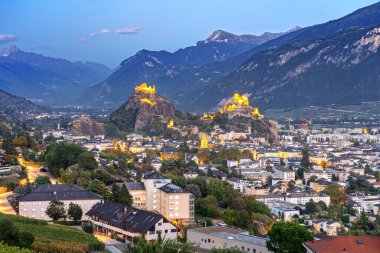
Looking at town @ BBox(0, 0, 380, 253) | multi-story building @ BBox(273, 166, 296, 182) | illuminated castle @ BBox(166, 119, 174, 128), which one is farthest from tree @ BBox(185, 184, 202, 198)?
illuminated castle @ BBox(166, 119, 174, 128)

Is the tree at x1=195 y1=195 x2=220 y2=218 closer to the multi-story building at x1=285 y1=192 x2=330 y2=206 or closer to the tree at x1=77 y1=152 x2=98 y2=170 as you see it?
the tree at x1=77 y1=152 x2=98 y2=170

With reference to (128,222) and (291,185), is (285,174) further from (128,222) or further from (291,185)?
(128,222)

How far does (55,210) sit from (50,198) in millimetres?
1646

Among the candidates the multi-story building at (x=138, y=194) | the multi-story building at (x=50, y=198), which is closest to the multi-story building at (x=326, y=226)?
the multi-story building at (x=138, y=194)

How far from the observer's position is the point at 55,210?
3931 centimetres

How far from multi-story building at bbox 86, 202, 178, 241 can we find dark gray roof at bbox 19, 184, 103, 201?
1.73 m

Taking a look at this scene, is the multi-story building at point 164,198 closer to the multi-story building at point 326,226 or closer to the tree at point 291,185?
the multi-story building at point 326,226

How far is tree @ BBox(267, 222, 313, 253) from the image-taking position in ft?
94.5

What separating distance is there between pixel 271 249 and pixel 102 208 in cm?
1323

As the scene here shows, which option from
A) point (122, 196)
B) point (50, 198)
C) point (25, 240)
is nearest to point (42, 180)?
point (50, 198)

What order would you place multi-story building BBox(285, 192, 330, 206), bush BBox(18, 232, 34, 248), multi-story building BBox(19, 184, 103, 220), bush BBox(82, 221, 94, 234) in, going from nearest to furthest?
1. bush BBox(18, 232, 34, 248)
2. bush BBox(82, 221, 94, 234)
3. multi-story building BBox(19, 184, 103, 220)
4. multi-story building BBox(285, 192, 330, 206)

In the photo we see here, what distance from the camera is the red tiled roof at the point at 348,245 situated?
87.1 feet

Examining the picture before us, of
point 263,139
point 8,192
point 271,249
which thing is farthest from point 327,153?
point 271,249

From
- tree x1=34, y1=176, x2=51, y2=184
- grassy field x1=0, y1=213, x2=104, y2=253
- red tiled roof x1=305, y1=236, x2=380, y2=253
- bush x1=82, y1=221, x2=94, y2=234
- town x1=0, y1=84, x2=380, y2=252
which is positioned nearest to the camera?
red tiled roof x1=305, y1=236, x2=380, y2=253
